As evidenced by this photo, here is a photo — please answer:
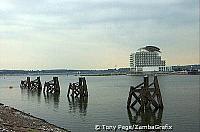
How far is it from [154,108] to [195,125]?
9.52 metres

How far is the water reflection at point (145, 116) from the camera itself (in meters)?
30.8

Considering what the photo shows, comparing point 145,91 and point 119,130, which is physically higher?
point 145,91

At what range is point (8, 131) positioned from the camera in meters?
18.2

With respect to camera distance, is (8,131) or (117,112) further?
(117,112)

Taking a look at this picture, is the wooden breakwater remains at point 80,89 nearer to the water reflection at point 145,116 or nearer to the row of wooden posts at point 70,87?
the row of wooden posts at point 70,87

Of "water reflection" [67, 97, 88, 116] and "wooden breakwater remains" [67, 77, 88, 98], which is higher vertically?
"wooden breakwater remains" [67, 77, 88, 98]

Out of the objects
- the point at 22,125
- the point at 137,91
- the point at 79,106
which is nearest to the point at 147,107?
the point at 137,91

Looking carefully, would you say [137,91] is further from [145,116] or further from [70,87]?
[70,87]

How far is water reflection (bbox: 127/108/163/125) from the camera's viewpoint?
1214 inches

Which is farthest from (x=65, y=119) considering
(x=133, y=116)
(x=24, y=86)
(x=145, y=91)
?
(x=24, y=86)

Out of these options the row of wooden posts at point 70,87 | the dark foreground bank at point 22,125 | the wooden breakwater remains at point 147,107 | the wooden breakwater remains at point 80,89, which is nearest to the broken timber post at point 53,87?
the row of wooden posts at point 70,87

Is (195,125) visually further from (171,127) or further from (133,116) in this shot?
(133,116)

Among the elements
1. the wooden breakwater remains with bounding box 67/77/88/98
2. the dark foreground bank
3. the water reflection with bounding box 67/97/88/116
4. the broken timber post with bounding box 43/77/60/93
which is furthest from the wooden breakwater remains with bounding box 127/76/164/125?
the broken timber post with bounding box 43/77/60/93

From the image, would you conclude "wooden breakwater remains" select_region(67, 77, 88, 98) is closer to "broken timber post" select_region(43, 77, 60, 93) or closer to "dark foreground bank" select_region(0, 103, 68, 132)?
"broken timber post" select_region(43, 77, 60, 93)
